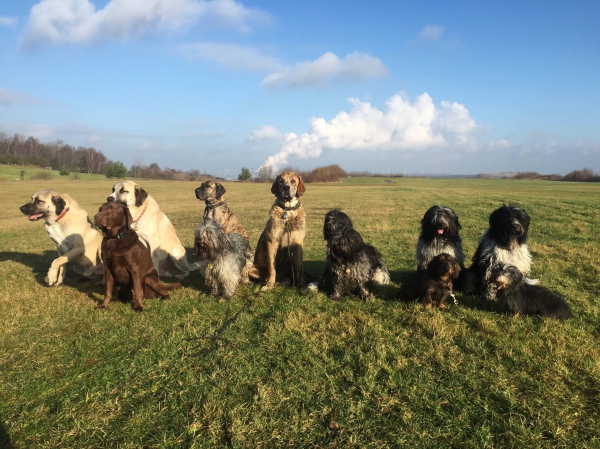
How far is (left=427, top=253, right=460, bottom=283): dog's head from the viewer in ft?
16.4

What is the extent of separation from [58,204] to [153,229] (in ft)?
6.15

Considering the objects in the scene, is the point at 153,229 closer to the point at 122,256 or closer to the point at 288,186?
the point at 122,256

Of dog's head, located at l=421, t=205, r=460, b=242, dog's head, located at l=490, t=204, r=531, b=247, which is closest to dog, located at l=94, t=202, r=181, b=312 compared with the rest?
dog's head, located at l=421, t=205, r=460, b=242

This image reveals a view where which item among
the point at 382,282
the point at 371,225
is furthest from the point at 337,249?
the point at 371,225

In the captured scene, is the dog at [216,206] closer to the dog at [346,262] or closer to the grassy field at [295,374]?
the grassy field at [295,374]

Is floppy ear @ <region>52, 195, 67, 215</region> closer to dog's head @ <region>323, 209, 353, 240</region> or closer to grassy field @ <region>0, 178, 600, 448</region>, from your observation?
grassy field @ <region>0, 178, 600, 448</region>

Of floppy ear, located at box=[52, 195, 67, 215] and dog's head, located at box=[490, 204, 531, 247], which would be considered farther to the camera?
floppy ear, located at box=[52, 195, 67, 215]

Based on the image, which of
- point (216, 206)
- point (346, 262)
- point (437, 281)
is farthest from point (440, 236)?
point (216, 206)

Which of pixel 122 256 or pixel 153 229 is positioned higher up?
pixel 153 229

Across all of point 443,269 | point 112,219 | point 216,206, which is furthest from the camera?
point 216,206

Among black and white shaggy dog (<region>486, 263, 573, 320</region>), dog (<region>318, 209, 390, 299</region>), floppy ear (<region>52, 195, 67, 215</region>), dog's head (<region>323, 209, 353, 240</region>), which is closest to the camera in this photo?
black and white shaggy dog (<region>486, 263, 573, 320</region>)

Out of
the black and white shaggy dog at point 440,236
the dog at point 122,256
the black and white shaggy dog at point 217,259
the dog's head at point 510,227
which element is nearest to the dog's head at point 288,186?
the black and white shaggy dog at point 217,259

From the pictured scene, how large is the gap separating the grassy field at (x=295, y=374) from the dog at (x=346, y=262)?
28 centimetres

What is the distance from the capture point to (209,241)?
5.74 metres
